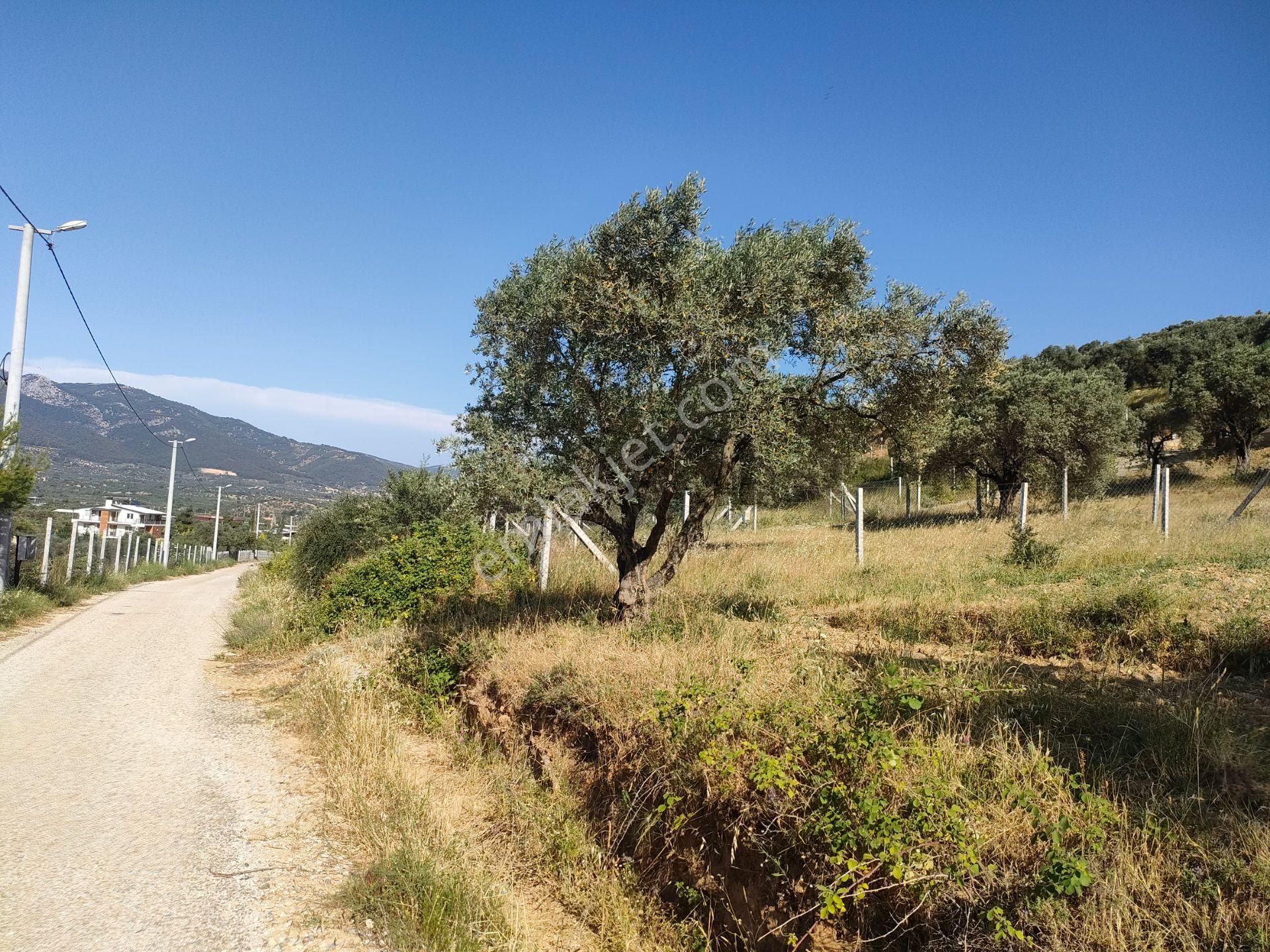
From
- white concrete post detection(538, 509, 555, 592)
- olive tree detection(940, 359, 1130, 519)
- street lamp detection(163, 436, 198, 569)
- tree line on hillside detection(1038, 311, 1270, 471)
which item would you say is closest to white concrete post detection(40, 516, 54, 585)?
white concrete post detection(538, 509, 555, 592)

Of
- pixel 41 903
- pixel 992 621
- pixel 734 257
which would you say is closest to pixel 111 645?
pixel 41 903

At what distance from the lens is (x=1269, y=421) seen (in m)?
29.0

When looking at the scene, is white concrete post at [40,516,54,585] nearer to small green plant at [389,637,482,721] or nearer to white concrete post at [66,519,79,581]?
white concrete post at [66,519,79,581]

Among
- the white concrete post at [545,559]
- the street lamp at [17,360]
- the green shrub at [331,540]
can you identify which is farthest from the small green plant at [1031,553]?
the street lamp at [17,360]

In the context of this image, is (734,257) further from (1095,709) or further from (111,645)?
(111,645)

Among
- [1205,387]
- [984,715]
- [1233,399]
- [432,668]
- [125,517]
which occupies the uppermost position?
[1205,387]

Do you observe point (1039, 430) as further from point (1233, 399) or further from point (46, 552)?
point (46, 552)

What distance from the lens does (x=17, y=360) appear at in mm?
15688

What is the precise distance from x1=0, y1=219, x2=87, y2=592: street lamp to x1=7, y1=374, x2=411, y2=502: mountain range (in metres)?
68.7

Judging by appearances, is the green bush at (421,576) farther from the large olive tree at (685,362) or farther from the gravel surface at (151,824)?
the large olive tree at (685,362)

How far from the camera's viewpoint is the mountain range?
107 metres

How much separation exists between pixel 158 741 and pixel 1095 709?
8.77 m

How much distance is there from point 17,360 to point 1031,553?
21080mm

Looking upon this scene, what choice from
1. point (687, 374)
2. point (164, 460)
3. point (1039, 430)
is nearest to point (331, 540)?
point (687, 374)
